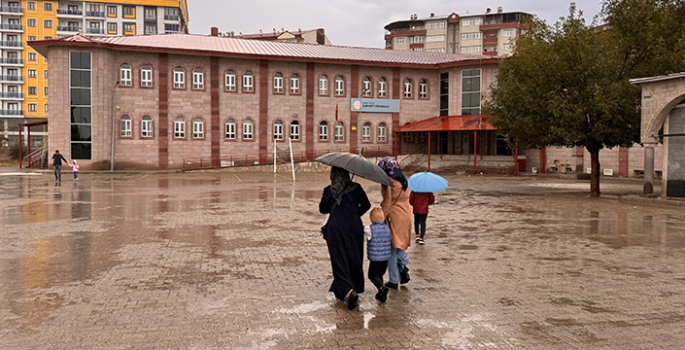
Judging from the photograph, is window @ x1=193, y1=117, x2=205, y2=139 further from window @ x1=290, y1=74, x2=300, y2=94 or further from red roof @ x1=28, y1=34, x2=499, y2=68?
window @ x1=290, y1=74, x2=300, y2=94

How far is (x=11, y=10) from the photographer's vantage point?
7506 cm

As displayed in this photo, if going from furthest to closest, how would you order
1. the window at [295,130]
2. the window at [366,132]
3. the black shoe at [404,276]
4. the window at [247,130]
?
the window at [366,132], the window at [295,130], the window at [247,130], the black shoe at [404,276]

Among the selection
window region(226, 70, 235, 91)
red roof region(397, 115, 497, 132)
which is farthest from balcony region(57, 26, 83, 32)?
red roof region(397, 115, 497, 132)

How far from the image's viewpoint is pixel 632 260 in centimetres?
885

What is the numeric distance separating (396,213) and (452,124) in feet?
122

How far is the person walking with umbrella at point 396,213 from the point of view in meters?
6.63

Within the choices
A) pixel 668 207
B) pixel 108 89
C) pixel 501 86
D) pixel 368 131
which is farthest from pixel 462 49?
pixel 668 207

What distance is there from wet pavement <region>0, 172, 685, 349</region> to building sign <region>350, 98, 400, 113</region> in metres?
32.4

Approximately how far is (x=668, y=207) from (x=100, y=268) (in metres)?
16.7

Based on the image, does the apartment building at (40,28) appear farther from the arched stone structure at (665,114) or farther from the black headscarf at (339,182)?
the black headscarf at (339,182)

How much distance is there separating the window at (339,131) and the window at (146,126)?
47.7 ft

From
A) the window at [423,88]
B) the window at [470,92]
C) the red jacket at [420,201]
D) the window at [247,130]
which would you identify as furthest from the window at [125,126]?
the red jacket at [420,201]

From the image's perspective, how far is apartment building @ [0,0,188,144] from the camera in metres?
74.7

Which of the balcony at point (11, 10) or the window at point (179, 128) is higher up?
the balcony at point (11, 10)
